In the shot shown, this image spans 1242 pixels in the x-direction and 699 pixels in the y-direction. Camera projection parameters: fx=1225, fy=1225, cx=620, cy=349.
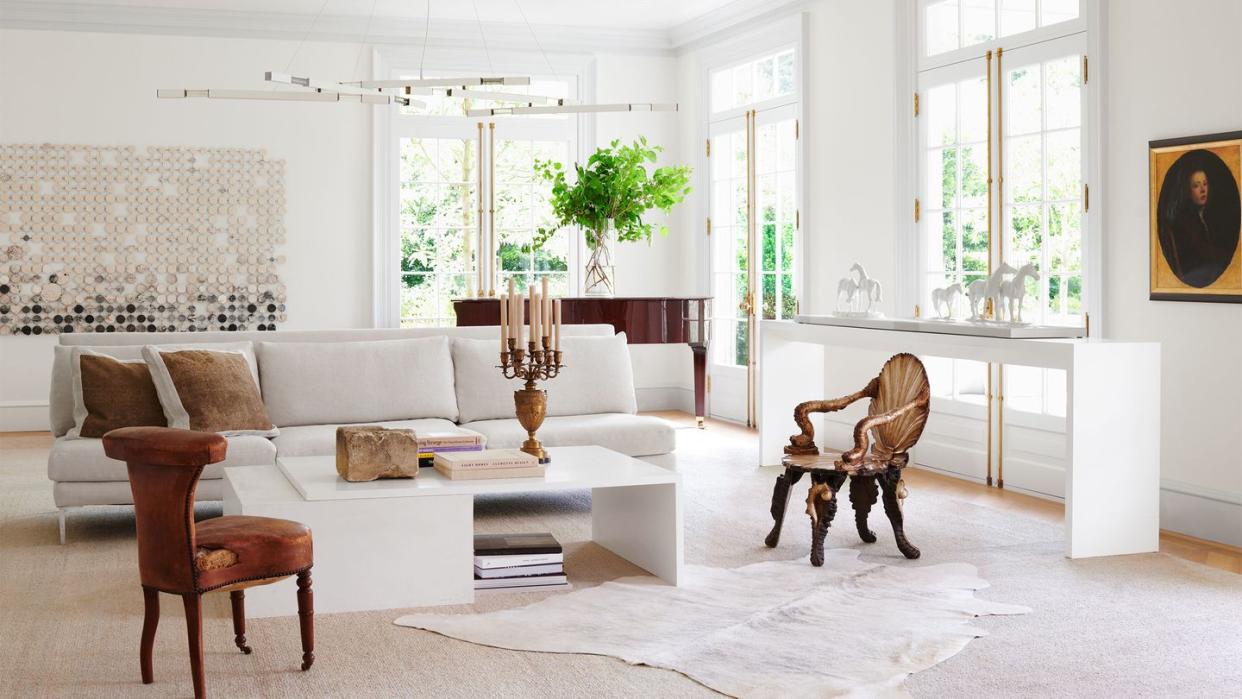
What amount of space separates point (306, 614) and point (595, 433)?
2.45 meters

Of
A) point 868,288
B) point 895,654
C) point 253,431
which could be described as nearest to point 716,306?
point 868,288

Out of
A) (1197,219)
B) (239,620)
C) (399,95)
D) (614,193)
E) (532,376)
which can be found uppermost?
(399,95)

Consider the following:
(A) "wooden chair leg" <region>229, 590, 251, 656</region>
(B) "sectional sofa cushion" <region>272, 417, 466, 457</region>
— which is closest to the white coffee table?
(A) "wooden chair leg" <region>229, 590, 251, 656</region>

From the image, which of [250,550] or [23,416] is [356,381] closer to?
[250,550]

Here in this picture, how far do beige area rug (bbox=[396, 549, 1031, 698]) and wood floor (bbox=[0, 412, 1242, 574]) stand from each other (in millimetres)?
1053

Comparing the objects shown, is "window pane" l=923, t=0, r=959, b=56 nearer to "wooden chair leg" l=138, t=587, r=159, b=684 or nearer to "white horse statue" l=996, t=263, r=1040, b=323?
"white horse statue" l=996, t=263, r=1040, b=323

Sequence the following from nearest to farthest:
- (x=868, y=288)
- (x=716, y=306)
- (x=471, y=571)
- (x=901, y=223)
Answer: (x=471, y=571), (x=868, y=288), (x=901, y=223), (x=716, y=306)

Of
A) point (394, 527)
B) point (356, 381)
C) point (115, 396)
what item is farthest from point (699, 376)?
point (394, 527)

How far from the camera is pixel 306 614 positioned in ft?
10.8

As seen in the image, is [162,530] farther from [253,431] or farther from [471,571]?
[253,431]

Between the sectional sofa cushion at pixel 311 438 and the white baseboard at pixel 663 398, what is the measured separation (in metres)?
4.32

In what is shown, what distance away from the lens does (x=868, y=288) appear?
6.21 metres

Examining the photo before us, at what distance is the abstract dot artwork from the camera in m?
8.46

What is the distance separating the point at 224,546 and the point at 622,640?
3.80 ft
